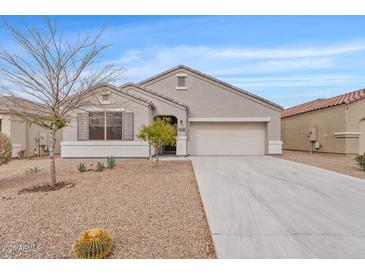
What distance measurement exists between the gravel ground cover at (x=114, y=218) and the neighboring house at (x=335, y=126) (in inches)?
487

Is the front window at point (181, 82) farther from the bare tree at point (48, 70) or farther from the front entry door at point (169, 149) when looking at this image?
the bare tree at point (48, 70)

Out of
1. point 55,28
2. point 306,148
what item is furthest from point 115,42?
point 306,148

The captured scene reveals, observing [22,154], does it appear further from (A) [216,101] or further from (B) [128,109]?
(A) [216,101]

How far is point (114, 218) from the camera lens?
502 cm

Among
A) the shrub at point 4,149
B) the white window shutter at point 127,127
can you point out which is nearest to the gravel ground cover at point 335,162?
the white window shutter at point 127,127

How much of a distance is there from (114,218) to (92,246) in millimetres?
1560

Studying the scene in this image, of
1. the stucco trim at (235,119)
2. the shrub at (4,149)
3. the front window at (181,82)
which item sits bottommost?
the shrub at (4,149)

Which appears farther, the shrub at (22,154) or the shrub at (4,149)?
the shrub at (22,154)

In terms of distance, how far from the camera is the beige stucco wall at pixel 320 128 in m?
15.9

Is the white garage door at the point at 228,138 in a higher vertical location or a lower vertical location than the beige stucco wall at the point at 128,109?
lower

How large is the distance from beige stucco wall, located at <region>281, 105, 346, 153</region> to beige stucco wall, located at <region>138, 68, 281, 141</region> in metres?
3.43

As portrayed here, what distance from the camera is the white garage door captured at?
17516mm

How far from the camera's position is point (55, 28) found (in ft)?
26.4
